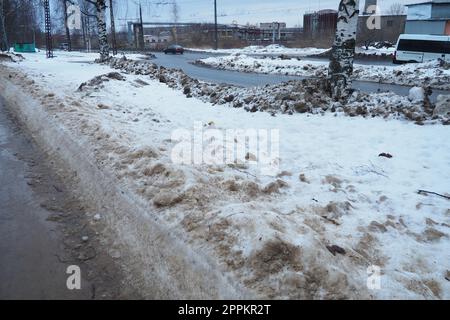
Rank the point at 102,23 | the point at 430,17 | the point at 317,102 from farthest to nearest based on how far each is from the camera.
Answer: the point at 430,17 → the point at 102,23 → the point at 317,102

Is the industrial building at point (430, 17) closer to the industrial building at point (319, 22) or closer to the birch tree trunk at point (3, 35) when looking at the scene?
the industrial building at point (319, 22)

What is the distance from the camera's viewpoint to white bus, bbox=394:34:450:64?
2369 centimetres

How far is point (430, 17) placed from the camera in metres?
44.7

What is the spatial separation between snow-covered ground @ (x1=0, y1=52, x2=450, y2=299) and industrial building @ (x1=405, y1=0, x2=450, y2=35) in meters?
43.2

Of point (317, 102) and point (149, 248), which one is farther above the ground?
point (317, 102)

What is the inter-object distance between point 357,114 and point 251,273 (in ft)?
22.1

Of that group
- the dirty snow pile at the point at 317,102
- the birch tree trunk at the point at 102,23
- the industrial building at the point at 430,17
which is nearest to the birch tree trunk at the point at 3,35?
the birch tree trunk at the point at 102,23

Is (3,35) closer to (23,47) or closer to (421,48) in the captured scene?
(23,47)

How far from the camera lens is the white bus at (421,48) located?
77.7ft

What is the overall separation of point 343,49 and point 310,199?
6.85 metres

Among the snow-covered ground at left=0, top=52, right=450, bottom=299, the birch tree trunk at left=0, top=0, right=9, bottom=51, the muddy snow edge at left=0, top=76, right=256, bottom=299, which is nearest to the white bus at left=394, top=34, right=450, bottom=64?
the snow-covered ground at left=0, top=52, right=450, bottom=299

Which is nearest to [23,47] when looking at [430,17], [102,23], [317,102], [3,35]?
[3,35]

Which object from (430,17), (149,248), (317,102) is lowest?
(149,248)

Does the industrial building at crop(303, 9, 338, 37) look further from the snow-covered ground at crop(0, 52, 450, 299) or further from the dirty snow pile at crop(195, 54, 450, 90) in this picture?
the snow-covered ground at crop(0, 52, 450, 299)
